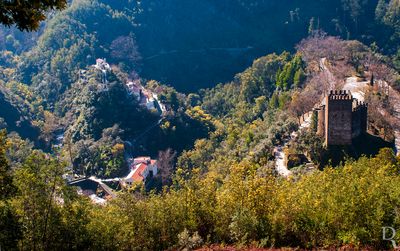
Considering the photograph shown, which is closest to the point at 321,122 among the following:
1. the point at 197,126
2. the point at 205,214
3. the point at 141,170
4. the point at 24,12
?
the point at 205,214

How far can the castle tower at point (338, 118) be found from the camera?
2191 centimetres

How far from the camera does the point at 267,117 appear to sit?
34438mm

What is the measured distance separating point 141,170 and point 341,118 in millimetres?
16297

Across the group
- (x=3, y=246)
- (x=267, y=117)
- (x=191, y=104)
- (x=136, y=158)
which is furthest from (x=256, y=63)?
(x=3, y=246)

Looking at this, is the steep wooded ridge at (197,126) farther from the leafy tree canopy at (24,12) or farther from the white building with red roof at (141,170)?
the leafy tree canopy at (24,12)

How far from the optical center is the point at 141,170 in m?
33.0

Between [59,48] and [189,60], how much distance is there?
17125mm

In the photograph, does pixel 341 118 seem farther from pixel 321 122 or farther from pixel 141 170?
pixel 141 170

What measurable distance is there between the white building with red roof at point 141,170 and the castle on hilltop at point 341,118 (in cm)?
1456

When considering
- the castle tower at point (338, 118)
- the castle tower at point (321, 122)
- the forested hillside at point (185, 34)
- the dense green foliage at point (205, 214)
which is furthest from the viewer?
the forested hillside at point (185, 34)

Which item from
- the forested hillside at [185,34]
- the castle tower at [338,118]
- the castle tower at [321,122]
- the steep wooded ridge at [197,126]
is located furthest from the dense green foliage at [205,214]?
the forested hillside at [185,34]

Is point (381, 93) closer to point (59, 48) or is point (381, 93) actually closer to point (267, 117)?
point (267, 117)

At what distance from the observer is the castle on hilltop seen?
72.0 ft

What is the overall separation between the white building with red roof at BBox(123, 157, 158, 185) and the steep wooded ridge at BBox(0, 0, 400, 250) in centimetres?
68
